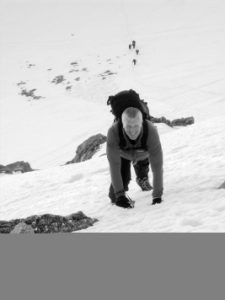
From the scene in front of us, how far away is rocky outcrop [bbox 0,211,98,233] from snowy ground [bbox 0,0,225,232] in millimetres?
268

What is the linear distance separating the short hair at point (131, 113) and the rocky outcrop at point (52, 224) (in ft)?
6.14

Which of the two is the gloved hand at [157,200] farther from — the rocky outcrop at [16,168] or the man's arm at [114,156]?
the rocky outcrop at [16,168]

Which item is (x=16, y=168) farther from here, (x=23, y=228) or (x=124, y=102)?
(x=124, y=102)

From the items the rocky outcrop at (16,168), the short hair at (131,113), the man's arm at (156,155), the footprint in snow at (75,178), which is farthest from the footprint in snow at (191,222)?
the rocky outcrop at (16,168)

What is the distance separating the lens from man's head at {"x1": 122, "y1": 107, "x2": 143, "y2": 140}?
5.93m

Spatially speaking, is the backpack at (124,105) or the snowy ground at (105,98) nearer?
the backpack at (124,105)

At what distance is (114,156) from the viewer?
6.49 m

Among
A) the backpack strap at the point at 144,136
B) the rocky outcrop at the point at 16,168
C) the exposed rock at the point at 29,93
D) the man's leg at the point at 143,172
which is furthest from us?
the exposed rock at the point at 29,93

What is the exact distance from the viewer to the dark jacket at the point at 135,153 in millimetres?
6297

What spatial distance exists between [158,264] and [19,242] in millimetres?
1494

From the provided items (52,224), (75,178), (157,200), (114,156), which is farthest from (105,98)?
(114,156)

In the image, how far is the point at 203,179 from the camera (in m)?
7.83

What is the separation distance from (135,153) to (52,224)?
5.45 feet

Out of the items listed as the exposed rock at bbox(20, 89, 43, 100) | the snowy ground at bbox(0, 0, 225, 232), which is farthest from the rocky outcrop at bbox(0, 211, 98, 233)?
the exposed rock at bbox(20, 89, 43, 100)
